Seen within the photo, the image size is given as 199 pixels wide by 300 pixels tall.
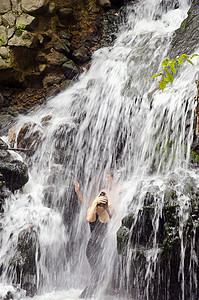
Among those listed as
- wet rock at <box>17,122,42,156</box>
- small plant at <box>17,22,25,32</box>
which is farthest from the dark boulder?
small plant at <box>17,22,25,32</box>

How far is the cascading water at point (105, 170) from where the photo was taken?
3.82 metres

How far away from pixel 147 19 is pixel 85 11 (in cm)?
182

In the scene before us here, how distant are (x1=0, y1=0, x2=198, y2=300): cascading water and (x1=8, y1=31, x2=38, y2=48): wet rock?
2.07 meters

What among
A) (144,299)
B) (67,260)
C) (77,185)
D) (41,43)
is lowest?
(144,299)

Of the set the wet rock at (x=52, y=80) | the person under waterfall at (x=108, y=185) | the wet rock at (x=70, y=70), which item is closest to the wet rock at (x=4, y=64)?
the wet rock at (x=52, y=80)

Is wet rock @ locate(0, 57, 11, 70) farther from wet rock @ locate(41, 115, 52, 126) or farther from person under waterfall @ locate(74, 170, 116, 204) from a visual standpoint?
person under waterfall @ locate(74, 170, 116, 204)

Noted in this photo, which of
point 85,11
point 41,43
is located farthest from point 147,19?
point 41,43

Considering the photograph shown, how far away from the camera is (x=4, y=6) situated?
26.2ft

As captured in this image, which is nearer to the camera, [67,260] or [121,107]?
[67,260]

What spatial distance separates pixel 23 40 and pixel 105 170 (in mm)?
4358

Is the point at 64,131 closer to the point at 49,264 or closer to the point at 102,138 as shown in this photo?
the point at 102,138

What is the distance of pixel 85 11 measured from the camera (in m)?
9.10

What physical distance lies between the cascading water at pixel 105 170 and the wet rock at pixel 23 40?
207 cm

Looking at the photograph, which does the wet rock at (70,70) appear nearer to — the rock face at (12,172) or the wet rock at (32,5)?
the wet rock at (32,5)
